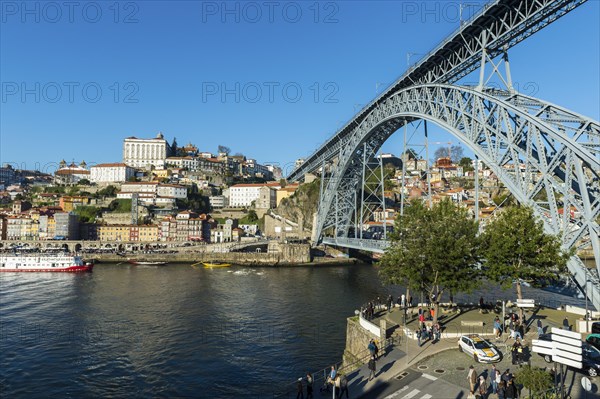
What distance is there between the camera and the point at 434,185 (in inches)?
4131

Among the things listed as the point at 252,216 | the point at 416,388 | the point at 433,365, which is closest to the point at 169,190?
the point at 252,216

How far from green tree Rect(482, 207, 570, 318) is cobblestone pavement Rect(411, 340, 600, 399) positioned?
3.41 m

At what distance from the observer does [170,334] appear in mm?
26547

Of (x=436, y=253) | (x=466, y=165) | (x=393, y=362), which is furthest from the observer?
(x=466, y=165)

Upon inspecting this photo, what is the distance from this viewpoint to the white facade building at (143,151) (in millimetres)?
147375

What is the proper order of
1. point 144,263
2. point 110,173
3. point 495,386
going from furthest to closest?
point 110,173 < point 144,263 < point 495,386

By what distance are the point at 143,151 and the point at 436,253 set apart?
14347 cm

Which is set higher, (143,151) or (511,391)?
(143,151)

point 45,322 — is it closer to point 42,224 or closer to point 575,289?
point 575,289

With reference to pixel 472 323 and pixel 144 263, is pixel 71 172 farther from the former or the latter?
pixel 472 323

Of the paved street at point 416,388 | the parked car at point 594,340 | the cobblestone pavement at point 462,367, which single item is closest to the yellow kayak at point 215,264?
the cobblestone pavement at point 462,367

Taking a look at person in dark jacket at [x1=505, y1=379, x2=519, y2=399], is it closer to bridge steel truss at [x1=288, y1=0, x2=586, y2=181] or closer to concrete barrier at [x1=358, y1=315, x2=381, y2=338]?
concrete barrier at [x1=358, y1=315, x2=381, y2=338]

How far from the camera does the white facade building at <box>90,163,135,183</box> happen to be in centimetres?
12525

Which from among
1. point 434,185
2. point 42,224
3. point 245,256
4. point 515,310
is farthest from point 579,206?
point 42,224
